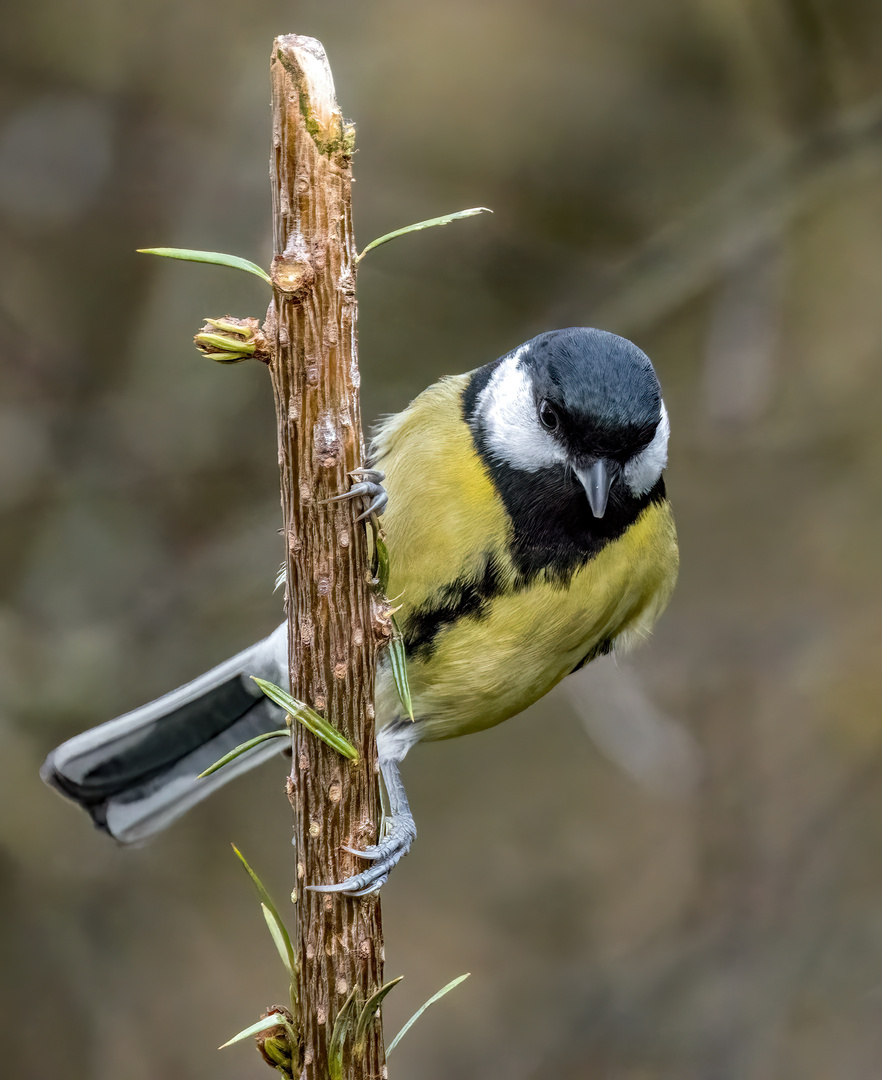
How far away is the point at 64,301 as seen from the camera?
3.31m

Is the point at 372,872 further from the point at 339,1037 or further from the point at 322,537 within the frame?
the point at 322,537

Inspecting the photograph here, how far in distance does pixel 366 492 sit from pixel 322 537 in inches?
2.4

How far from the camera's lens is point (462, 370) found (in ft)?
11.2

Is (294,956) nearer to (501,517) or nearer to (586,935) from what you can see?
(501,517)

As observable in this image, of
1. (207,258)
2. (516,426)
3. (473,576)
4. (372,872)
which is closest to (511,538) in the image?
(473,576)

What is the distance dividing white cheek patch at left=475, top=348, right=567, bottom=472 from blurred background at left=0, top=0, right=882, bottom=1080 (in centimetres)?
140

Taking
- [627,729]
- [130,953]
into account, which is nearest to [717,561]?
[627,729]

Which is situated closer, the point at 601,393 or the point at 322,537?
the point at 322,537

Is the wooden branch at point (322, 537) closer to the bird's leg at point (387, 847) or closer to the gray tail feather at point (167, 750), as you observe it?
the bird's leg at point (387, 847)

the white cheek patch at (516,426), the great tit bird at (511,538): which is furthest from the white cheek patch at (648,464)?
the white cheek patch at (516,426)

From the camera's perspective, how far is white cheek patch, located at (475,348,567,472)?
1.81 meters

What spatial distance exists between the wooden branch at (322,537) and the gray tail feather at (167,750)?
2.65 ft

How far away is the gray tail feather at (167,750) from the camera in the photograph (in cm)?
202

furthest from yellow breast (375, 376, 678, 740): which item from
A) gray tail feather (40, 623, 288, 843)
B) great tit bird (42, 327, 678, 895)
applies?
gray tail feather (40, 623, 288, 843)
